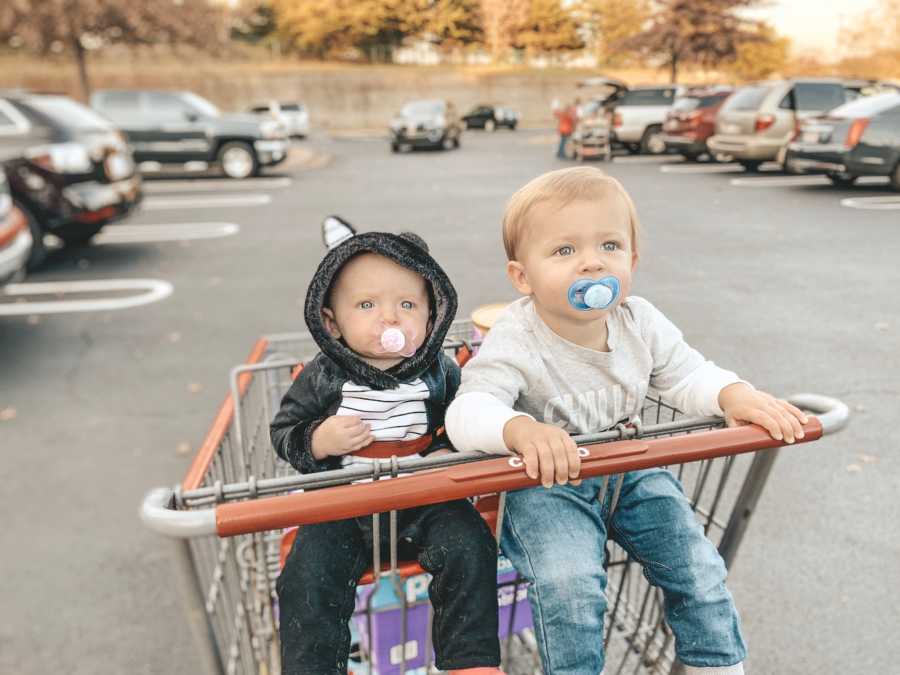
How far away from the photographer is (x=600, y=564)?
1542mm

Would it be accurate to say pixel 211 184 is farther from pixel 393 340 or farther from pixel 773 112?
pixel 393 340

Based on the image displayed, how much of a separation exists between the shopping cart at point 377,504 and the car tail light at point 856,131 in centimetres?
989

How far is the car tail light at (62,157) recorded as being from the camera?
6770 mm

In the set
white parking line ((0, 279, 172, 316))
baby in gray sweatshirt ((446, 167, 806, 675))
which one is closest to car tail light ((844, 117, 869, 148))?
white parking line ((0, 279, 172, 316))

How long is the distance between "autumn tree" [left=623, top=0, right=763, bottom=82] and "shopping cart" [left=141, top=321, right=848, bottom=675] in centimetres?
3645

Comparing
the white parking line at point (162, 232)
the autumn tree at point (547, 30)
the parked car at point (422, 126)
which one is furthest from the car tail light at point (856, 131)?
the autumn tree at point (547, 30)

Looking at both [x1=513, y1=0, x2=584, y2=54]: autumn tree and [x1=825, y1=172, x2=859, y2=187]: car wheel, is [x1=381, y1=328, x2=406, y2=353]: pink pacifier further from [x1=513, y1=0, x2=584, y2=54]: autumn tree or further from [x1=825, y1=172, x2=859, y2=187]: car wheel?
[x1=513, y1=0, x2=584, y2=54]: autumn tree

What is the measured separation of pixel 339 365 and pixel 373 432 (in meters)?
0.19

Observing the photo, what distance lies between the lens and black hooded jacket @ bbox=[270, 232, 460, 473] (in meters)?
1.63

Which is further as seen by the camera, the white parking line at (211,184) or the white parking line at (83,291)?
the white parking line at (211,184)

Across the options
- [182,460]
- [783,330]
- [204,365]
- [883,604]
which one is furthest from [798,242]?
[182,460]

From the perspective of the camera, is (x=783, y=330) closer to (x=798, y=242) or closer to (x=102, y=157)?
(x=798, y=242)

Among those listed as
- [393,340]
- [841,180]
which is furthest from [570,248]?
[841,180]

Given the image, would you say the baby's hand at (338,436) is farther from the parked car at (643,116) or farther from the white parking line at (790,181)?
the parked car at (643,116)
